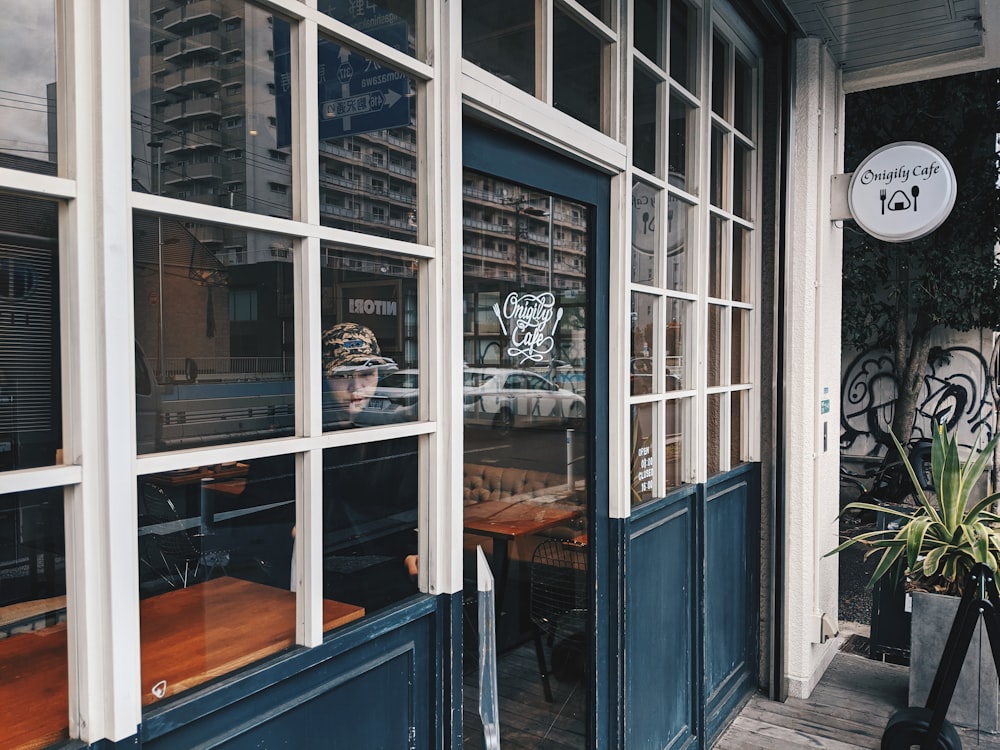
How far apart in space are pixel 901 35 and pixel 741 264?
1307 mm

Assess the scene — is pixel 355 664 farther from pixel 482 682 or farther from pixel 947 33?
pixel 947 33

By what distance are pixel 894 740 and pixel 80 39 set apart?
3.38 m

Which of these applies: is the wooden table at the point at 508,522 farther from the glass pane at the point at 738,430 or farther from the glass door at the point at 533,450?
the glass pane at the point at 738,430

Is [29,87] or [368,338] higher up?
[29,87]

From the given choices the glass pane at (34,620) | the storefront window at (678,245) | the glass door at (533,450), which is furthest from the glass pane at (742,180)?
the glass pane at (34,620)

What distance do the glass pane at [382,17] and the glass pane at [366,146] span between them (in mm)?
56

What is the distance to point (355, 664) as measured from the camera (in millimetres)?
1532

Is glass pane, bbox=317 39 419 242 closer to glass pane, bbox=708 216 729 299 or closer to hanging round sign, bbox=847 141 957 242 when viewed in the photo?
glass pane, bbox=708 216 729 299

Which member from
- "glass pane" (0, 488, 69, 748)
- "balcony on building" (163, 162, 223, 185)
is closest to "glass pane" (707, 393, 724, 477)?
"balcony on building" (163, 162, 223, 185)

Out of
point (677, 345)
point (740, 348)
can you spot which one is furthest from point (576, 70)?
point (740, 348)

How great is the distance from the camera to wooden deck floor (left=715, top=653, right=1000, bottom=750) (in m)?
3.36

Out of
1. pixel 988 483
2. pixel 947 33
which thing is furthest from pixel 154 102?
pixel 988 483

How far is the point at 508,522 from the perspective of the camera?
2580 mm

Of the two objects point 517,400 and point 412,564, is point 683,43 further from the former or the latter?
point 412,564
